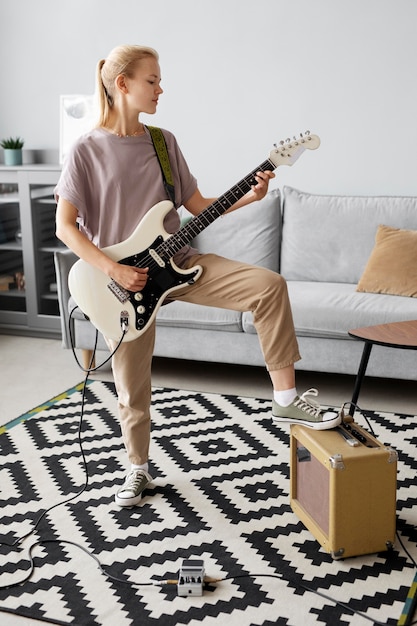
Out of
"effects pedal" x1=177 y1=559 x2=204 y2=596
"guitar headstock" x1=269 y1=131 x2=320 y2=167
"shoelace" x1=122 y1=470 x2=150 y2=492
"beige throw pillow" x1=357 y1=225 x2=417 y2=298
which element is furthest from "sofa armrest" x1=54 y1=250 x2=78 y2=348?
"effects pedal" x1=177 y1=559 x2=204 y2=596

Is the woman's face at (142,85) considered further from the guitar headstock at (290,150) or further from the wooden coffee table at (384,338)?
the wooden coffee table at (384,338)

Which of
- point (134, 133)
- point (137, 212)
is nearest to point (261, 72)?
point (134, 133)

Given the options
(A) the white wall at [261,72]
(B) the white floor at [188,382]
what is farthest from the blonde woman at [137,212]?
(A) the white wall at [261,72]

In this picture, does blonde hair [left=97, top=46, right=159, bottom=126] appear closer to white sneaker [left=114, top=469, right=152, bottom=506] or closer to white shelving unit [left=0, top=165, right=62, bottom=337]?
white sneaker [left=114, top=469, right=152, bottom=506]

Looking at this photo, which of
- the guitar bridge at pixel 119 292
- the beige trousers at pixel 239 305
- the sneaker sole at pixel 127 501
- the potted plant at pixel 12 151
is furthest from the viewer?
the potted plant at pixel 12 151

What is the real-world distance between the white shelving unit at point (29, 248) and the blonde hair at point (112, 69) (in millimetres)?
2102

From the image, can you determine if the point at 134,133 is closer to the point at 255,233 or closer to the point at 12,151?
the point at 255,233

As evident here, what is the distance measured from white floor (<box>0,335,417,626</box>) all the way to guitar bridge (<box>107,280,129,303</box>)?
4.11 feet

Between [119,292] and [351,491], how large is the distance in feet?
2.92

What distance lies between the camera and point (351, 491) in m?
2.20

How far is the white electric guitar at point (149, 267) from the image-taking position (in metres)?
Result: 2.39

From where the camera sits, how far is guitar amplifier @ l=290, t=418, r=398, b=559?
2.19 m

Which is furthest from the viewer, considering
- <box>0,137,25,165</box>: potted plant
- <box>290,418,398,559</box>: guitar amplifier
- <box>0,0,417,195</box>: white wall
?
<box>0,137,25,165</box>: potted plant

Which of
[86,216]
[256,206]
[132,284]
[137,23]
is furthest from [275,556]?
[137,23]
